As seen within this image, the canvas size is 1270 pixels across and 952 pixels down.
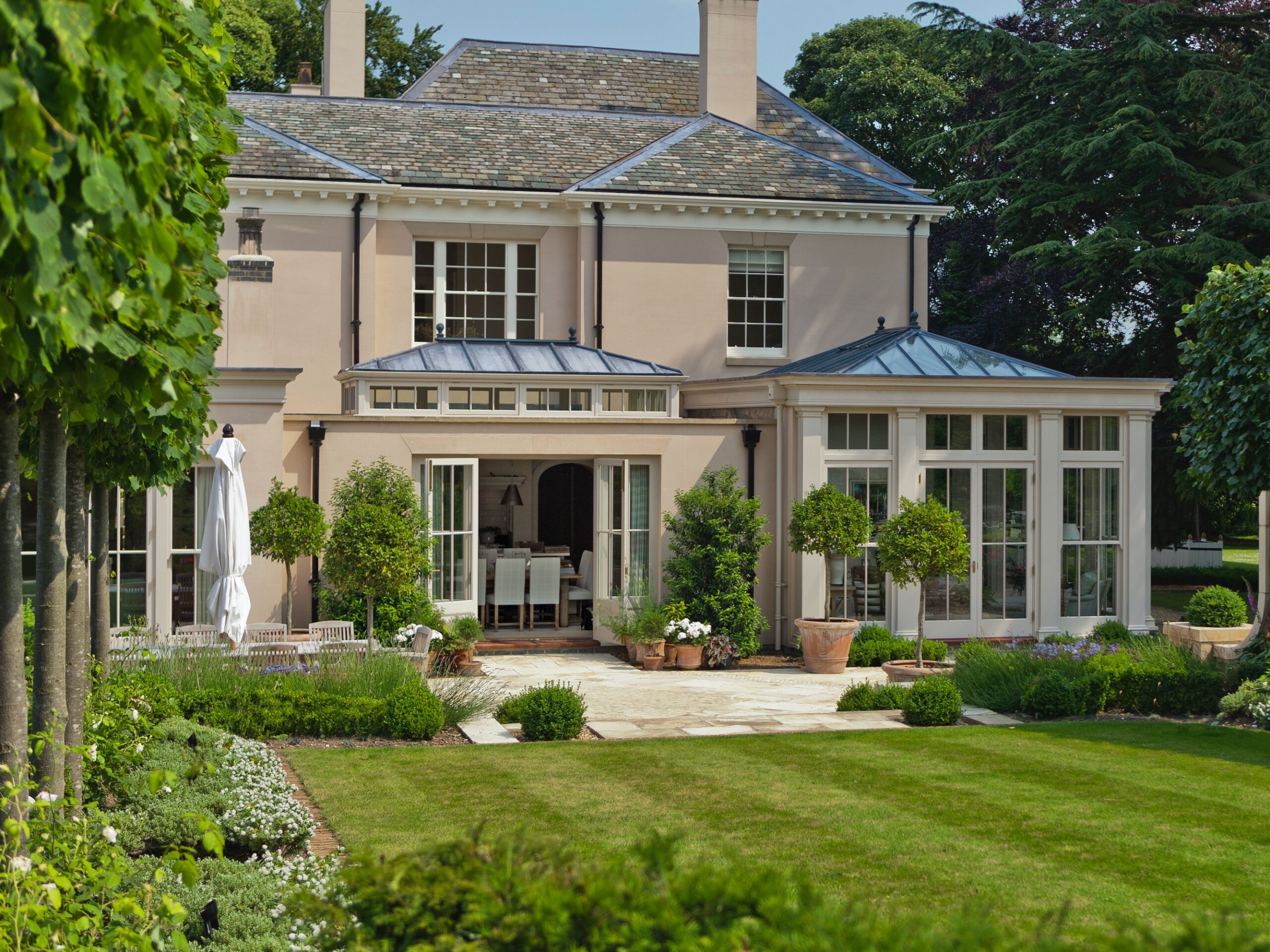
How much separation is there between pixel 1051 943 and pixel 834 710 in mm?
10743

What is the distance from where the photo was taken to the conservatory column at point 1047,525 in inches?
707

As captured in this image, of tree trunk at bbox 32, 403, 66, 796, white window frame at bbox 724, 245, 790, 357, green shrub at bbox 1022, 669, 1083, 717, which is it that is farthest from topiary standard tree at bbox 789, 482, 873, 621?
tree trunk at bbox 32, 403, 66, 796

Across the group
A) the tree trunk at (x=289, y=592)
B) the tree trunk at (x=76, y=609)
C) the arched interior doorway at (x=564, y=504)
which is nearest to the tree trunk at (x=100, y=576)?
the tree trunk at (x=76, y=609)

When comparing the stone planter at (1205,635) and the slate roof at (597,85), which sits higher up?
the slate roof at (597,85)

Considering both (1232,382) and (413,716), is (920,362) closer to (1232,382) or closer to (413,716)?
(1232,382)

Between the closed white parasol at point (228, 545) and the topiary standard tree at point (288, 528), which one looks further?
Answer: the topiary standard tree at point (288, 528)

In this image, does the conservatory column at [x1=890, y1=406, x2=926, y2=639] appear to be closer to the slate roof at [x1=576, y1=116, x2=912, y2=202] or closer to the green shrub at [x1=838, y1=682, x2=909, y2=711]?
the green shrub at [x1=838, y1=682, x2=909, y2=711]

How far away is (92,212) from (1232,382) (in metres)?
13.5

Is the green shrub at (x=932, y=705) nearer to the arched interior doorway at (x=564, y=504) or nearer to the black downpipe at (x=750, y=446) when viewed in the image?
the black downpipe at (x=750, y=446)

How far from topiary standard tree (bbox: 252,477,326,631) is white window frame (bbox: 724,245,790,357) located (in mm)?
8782

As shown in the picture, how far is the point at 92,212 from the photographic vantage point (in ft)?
10.1

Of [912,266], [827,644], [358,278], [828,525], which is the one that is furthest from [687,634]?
[912,266]

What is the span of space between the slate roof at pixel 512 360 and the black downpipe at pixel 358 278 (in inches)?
63.2

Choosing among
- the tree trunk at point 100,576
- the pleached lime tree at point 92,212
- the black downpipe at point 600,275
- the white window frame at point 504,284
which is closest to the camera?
the pleached lime tree at point 92,212
